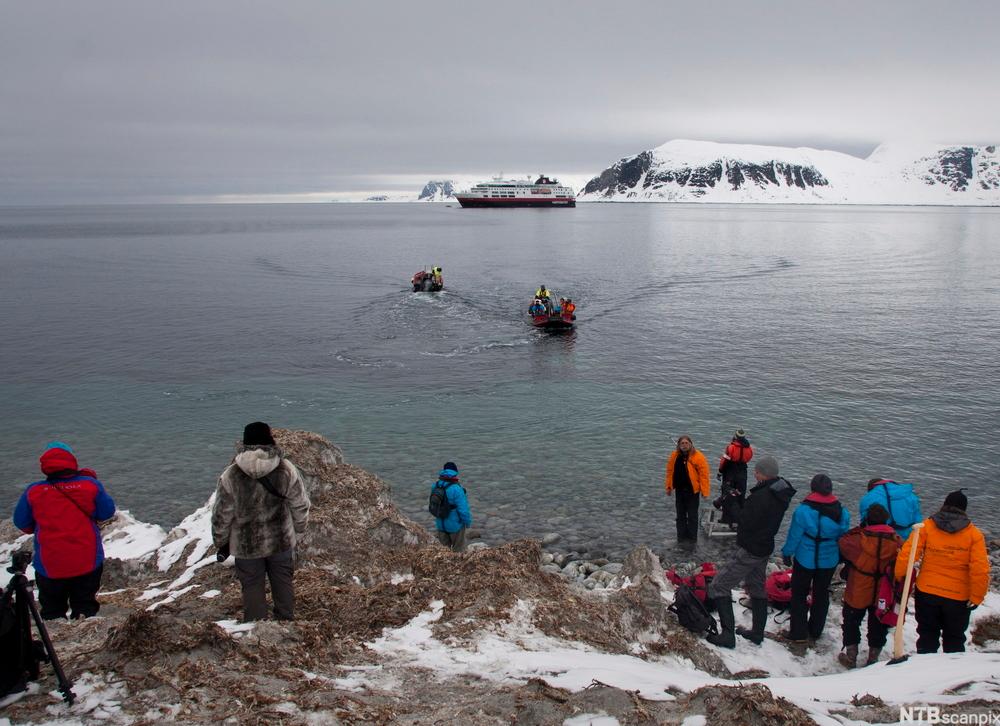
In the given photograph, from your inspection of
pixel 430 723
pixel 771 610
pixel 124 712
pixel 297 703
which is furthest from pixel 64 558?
pixel 771 610

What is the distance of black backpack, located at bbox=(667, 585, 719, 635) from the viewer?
24.2ft

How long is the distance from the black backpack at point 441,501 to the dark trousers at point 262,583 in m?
4.30

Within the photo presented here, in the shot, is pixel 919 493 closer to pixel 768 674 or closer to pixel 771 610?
pixel 771 610

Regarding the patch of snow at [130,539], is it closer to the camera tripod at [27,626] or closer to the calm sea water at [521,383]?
the calm sea water at [521,383]

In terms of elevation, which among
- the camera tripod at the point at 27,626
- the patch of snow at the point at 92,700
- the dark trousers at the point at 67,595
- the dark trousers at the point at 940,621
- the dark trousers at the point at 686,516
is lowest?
the dark trousers at the point at 686,516

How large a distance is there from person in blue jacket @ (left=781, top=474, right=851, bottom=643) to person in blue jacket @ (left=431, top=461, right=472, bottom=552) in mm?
4794

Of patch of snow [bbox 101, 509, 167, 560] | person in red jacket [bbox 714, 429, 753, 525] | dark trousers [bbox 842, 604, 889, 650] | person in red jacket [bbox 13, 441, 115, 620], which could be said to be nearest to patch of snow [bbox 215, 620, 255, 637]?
person in red jacket [bbox 13, 441, 115, 620]

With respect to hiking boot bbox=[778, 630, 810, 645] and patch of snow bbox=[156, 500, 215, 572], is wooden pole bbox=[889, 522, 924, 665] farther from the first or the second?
patch of snow bbox=[156, 500, 215, 572]

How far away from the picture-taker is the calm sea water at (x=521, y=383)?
54.7 ft

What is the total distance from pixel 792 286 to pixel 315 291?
124 feet

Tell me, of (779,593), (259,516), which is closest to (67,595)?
(259,516)

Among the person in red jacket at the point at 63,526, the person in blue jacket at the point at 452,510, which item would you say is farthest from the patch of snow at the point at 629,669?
the person in blue jacket at the point at 452,510

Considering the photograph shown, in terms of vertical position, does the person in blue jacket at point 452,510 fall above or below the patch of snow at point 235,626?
below

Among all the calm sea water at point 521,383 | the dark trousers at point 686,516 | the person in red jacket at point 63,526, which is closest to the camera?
the person in red jacket at point 63,526
